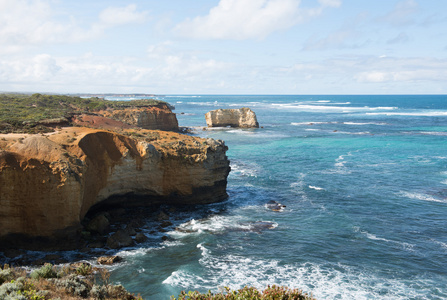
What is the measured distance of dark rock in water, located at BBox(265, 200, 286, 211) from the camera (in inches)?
1332

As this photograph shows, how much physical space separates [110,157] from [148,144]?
11.5 ft

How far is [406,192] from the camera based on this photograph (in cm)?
3803

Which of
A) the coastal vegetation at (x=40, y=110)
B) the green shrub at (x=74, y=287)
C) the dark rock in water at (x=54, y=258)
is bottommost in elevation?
the dark rock in water at (x=54, y=258)

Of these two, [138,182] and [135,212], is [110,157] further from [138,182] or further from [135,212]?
[135,212]

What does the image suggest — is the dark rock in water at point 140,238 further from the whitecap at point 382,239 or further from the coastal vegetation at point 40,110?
the whitecap at point 382,239

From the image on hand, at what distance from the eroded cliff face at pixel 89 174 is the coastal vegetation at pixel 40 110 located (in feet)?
16.0

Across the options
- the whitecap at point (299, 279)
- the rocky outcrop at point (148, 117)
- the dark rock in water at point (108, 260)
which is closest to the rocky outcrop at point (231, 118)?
the rocky outcrop at point (148, 117)

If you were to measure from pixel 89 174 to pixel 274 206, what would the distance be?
54.3ft

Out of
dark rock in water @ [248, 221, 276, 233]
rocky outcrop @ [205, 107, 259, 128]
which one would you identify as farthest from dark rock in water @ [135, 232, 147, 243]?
rocky outcrop @ [205, 107, 259, 128]

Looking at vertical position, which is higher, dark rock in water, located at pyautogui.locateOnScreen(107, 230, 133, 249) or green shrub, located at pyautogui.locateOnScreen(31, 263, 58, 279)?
green shrub, located at pyautogui.locateOnScreen(31, 263, 58, 279)

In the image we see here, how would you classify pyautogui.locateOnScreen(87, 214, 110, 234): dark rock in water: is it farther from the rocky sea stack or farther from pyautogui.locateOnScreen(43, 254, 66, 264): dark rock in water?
pyautogui.locateOnScreen(43, 254, 66, 264): dark rock in water

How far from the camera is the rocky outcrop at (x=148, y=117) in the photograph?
2756 inches

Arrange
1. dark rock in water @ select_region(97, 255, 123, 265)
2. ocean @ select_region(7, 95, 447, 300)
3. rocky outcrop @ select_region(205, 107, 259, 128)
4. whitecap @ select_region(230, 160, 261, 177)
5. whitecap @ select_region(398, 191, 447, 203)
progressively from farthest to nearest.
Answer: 1. rocky outcrop @ select_region(205, 107, 259, 128)
2. whitecap @ select_region(230, 160, 261, 177)
3. whitecap @ select_region(398, 191, 447, 203)
4. dark rock in water @ select_region(97, 255, 123, 265)
5. ocean @ select_region(7, 95, 447, 300)

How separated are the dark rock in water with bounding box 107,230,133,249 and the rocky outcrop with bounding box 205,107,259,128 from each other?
72173mm
